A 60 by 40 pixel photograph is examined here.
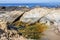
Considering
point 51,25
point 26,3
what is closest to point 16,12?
point 26,3

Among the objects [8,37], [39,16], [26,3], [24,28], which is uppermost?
[26,3]

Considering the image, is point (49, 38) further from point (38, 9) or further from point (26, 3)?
point (26, 3)

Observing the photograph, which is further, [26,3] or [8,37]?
[8,37]

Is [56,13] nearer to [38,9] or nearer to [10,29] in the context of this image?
[38,9]

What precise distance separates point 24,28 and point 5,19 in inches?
19.0

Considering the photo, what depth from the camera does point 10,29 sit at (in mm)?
2826

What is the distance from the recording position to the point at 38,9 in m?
2.83

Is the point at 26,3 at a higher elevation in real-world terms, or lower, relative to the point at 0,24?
higher

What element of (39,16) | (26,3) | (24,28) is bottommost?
(24,28)

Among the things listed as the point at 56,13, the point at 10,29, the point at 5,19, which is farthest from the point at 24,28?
the point at 56,13

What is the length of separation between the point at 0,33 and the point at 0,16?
0.36 meters

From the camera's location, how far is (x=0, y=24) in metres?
2.90

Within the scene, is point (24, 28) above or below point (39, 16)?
below

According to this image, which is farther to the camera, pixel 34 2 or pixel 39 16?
pixel 39 16
